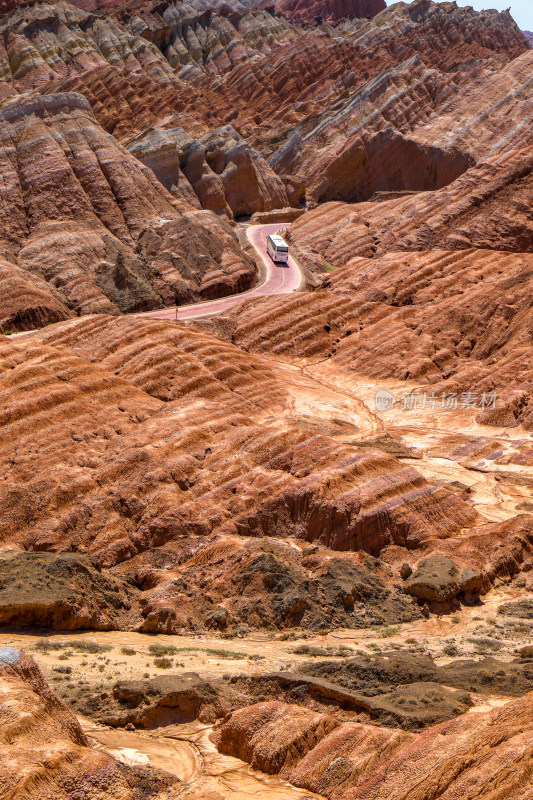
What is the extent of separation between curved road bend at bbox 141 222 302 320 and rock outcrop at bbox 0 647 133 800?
47071 millimetres

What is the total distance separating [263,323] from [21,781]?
49.5 meters

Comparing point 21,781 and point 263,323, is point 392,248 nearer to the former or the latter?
point 263,323

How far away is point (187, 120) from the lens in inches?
3942

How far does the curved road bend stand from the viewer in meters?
60.8

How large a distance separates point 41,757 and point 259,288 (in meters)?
56.1

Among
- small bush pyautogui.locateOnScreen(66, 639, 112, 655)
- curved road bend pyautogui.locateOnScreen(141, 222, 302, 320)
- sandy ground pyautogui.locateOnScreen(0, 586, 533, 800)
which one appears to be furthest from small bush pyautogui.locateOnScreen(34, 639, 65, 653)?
curved road bend pyautogui.locateOnScreen(141, 222, 302, 320)

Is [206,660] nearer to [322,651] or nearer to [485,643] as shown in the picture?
[322,651]

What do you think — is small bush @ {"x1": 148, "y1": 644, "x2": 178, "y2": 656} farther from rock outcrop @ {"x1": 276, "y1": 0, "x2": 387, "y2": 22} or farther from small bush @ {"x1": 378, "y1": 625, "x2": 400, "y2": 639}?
rock outcrop @ {"x1": 276, "y1": 0, "x2": 387, "y2": 22}

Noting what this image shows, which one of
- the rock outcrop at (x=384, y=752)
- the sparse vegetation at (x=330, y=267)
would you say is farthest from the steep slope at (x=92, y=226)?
the rock outcrop at (x=384, y=752)

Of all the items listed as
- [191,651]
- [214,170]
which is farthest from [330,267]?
[191,651]

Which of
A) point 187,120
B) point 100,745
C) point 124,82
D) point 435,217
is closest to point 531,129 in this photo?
point 435,217

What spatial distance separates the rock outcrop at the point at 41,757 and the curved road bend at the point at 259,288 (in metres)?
47.1

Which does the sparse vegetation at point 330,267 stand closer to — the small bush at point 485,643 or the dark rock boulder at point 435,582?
the dark rock boulder at point 435,582

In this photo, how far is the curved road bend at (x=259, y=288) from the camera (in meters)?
60.8
